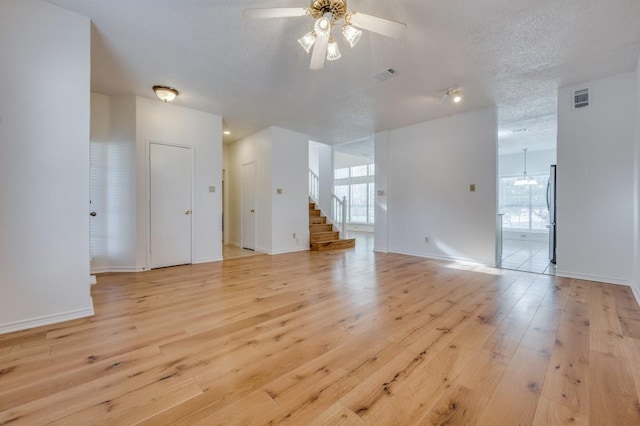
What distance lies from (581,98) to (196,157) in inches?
234

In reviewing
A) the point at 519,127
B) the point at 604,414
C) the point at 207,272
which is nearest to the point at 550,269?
the point at 519,127

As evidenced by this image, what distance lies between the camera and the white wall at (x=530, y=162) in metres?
7.91

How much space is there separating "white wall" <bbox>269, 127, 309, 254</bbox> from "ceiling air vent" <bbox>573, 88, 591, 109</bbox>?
474 cm

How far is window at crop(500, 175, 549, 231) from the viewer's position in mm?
8117

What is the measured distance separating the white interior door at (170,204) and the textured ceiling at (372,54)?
35.4 inches

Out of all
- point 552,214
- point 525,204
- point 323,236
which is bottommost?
point 323,236

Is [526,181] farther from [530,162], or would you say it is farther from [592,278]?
[592,278]

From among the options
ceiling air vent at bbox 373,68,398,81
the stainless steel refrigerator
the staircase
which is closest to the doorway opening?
the stainless steel refrigerator

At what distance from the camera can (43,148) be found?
228cm

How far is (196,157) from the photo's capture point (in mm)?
4816

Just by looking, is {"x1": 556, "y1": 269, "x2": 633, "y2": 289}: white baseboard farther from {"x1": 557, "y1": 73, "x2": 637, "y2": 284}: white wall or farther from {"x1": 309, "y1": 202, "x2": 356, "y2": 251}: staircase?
{"x1": 309, "y1": 202, "x2": 356, "y2": 251}: staircase

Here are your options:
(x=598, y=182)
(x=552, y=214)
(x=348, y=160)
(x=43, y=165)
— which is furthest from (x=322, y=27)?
(x=348, y=160)

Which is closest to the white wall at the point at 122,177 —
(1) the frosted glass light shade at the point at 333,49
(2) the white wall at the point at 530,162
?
(1) the frosted glass light shade at the point at 333,49

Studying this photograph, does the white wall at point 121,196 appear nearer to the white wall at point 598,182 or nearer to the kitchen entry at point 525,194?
the white wall at point 598,182
